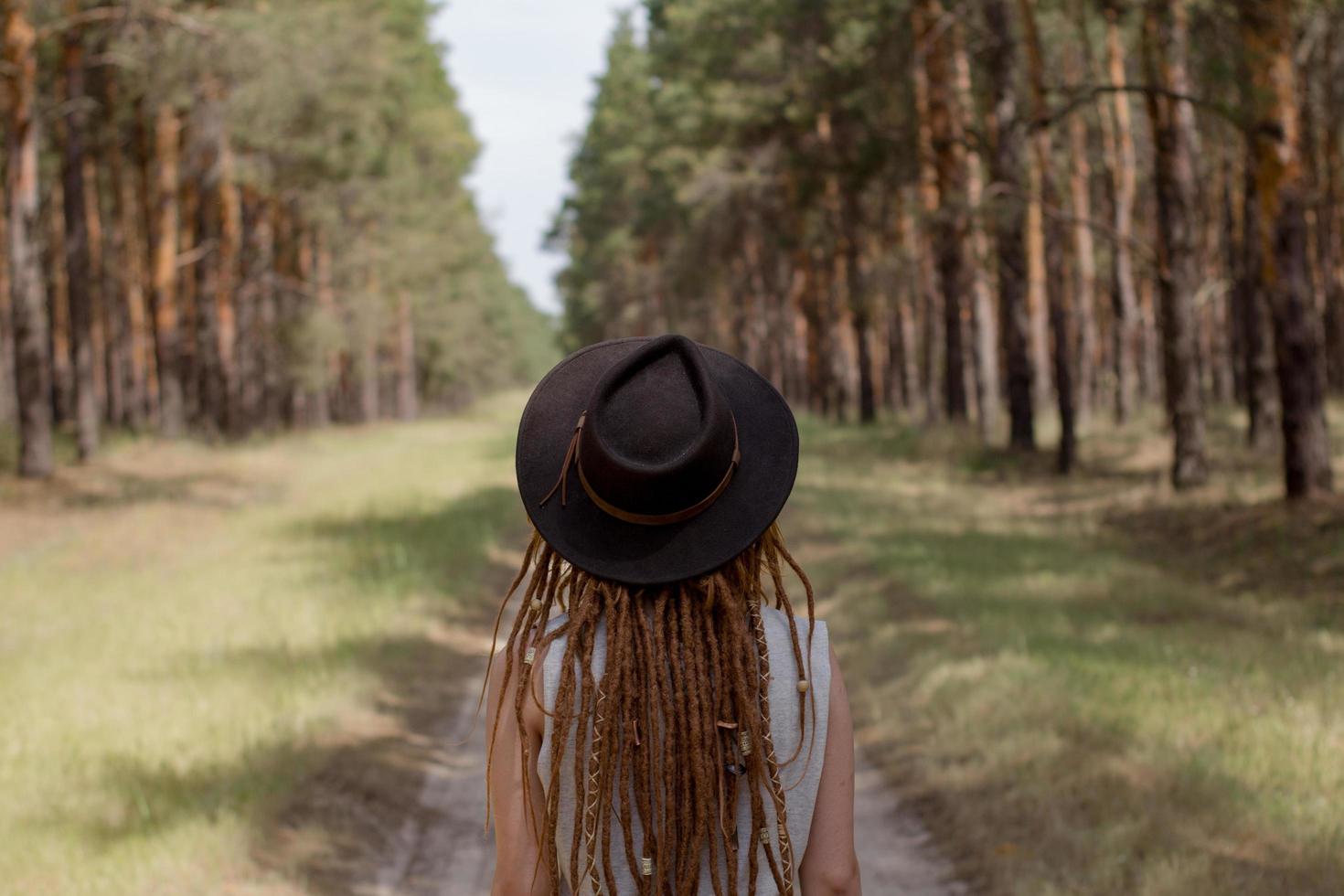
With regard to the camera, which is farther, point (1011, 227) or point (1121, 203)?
point (1121, 203)

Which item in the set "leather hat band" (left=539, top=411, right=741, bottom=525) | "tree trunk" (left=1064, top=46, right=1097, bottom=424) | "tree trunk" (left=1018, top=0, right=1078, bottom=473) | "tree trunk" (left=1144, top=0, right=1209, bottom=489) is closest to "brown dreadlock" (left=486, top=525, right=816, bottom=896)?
"leather hat band" (left=539, top=411, right=741, bottom=525)

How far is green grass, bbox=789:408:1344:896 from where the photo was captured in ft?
17.0

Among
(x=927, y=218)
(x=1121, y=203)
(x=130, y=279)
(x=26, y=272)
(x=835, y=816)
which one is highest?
(x=130, y=279)

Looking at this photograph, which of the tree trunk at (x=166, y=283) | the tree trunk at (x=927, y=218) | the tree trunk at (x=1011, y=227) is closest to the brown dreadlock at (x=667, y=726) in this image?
the tree trunk at (x=1011, y=227)

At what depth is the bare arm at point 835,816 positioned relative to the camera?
7.38ft

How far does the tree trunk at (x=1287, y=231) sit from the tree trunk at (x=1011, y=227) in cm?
648

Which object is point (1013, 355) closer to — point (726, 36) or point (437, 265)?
point (726, 36)

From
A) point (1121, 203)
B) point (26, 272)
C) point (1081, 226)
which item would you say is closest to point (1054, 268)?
point (1121, 203)

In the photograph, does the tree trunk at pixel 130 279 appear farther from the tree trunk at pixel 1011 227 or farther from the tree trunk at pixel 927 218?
the tree trunk at pixel 1011 227

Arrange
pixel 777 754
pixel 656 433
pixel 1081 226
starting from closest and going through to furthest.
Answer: pixel 656 433
pixel 777 754
pixel 1081 226

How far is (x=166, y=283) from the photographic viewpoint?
25688 mm

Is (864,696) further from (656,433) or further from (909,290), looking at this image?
(909,290)

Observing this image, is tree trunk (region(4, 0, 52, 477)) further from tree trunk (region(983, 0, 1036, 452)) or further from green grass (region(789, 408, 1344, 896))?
tree trunk (region(983, 0, 1036, 452))

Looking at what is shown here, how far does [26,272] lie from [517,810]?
66.2 ft
